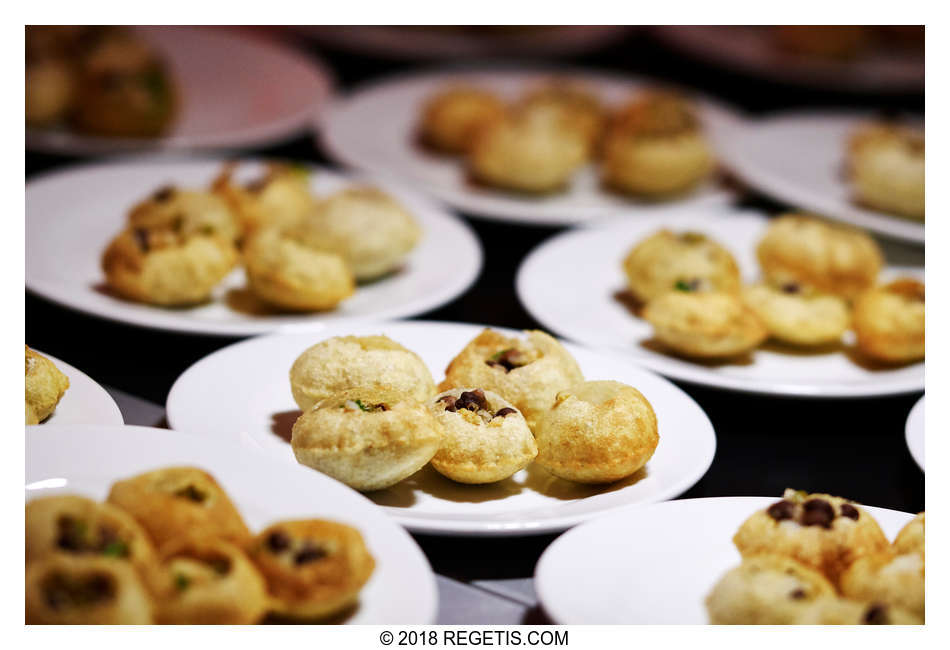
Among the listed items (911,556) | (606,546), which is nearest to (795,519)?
(911,556)

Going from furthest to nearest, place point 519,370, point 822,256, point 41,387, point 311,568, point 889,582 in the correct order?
point 822,256 < point 519,370 < point 41,387 < point 889,582 < point 311,568

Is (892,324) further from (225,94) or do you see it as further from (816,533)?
(225,94)

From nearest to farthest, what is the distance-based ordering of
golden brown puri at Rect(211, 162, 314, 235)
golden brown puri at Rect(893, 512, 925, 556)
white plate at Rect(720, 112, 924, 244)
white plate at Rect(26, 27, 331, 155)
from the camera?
golden brown puri at Rect(893, 512, 925, 556) < golden brown puri at Rect(211, 162, 314, 235) < white plate at Rect(720, 112, 924, 244) < white plate at Rect(26, 27, 331, 155)

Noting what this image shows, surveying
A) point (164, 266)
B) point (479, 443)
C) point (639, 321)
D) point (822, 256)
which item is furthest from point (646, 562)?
point (822, 256)

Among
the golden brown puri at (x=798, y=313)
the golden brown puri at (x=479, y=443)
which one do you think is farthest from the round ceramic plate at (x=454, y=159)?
the golden brown puri at (x=479, y=443)

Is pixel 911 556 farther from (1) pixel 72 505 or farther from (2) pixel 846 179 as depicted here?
(2) pixel 846 179

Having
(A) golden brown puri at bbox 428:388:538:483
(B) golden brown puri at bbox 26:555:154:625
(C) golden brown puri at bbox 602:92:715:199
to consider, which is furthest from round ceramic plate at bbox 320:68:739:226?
(B) golden brown puri at bbox 26:555:154:625

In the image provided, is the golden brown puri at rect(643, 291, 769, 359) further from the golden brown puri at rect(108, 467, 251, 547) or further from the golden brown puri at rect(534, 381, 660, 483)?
the golden brown puri at rect(108, 467, 251, 547)

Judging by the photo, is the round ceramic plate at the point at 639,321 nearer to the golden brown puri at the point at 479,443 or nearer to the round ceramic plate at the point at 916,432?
the round ceramic plate at the point at 916,432
